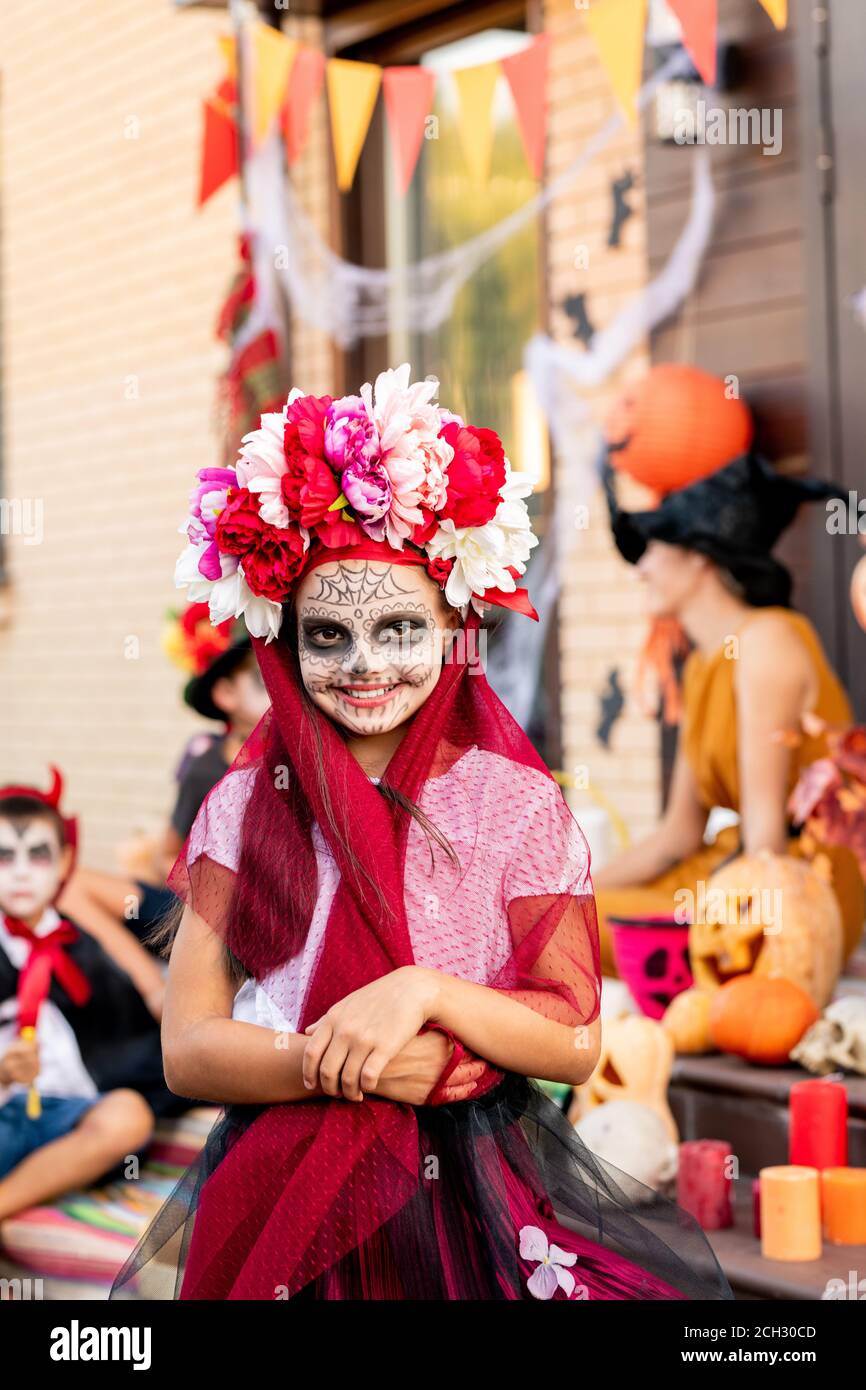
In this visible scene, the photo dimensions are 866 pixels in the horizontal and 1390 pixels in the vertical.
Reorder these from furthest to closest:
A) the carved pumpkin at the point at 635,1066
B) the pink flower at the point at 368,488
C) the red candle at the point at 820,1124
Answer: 1. the carved pumpkin at the point at 635,1066
2. the red candle at the point at 820,1124
3. the pink flower at the point at 368,488

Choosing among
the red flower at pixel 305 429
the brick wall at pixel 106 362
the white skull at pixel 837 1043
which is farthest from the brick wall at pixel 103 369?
the red flower at pixel 305 429

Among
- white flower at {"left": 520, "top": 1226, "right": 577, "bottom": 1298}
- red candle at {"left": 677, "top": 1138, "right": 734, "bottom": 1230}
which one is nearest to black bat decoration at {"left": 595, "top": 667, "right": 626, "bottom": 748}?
red candle at {"left": 677, "top": 1138, "right": 734, "bottom": 1230}

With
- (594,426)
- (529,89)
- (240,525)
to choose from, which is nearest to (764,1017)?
(240,525)

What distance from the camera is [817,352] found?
4406 millimetres

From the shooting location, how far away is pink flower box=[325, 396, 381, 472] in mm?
1931

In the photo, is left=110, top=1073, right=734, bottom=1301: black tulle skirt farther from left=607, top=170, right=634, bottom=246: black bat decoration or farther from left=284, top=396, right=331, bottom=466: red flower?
left=607, top=170, right=634, bottom=246: black bat decoration

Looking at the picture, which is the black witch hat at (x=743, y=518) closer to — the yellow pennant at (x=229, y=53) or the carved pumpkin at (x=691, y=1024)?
the carved pumpkin at (x=691, y=1024)

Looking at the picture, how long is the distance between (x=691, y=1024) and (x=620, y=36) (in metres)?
2.42

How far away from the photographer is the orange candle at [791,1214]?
9.44ft

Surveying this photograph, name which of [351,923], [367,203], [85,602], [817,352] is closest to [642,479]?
[817,352]

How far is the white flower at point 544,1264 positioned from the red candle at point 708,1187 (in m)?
1.25

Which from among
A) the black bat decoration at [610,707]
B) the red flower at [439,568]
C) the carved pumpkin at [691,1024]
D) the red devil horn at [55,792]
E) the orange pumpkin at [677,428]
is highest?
the orange pumpkin at [677,428]
